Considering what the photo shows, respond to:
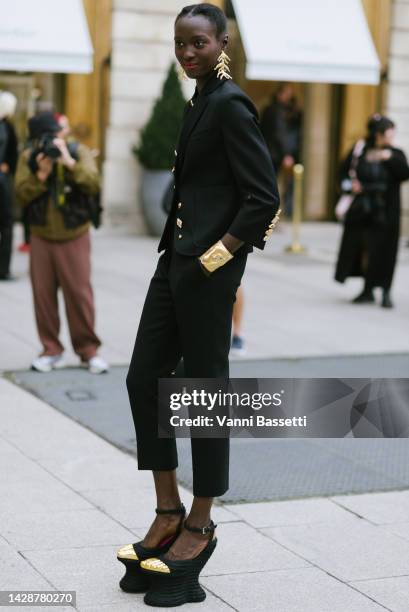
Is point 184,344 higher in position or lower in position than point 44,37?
higher

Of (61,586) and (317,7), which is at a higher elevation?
(317,7)

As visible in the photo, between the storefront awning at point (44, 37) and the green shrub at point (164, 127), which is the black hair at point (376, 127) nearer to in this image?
the green shrub at point (164, 127)

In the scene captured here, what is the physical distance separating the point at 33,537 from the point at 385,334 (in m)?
5.79

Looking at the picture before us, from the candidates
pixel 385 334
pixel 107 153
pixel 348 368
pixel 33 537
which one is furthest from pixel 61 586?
pixel 107 153

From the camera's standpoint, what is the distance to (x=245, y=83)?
18969 mm

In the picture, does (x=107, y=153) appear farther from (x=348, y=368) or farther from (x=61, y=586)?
(x=61, y=586)

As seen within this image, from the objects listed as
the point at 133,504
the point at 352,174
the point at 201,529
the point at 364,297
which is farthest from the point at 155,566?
the point at 352,174

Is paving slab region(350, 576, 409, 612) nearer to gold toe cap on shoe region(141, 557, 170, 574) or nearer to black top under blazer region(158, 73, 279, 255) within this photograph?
gold toe cap on shoe region(141, 557, 170, 574)

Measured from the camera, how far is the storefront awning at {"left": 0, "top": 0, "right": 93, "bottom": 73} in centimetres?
1554

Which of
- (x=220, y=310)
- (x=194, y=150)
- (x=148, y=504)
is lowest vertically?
(x=148, y=504)

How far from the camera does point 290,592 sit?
178 inches

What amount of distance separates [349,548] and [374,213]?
703cm

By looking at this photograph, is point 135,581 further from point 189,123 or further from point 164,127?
point 164,127

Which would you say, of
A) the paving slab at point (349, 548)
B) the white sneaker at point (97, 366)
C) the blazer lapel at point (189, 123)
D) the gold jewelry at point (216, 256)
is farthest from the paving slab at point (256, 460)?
the blazer lapel at point (189, 123)
